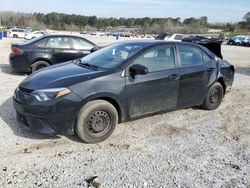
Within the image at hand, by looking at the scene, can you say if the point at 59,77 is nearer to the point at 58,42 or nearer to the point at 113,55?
the point at 113,55

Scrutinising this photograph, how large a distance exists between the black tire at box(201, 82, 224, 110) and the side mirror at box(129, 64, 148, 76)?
2045 millimetres

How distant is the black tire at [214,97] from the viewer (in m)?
5.96


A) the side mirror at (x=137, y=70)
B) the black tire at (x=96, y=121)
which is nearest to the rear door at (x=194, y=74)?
the side mirror at (x=137, y=70)

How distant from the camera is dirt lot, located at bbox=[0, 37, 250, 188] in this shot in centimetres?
339

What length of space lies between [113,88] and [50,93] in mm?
968

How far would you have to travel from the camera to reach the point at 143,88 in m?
4.70

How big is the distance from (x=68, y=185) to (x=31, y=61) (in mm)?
6561

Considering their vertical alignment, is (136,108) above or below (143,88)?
below

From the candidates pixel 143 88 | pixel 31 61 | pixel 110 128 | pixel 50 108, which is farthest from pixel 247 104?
pixel 31 61

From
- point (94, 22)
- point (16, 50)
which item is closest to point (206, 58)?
point (16, 50)

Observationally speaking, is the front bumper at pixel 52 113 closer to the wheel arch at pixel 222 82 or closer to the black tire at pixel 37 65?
the wheel arch at pixel 222 82

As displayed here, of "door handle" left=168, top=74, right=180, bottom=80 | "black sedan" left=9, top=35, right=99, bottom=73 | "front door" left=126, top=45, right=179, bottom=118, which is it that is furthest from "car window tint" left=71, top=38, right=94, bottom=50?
"door handle" left=168, top=74, right=180, bottom=80

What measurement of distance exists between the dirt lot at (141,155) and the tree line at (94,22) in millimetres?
104047

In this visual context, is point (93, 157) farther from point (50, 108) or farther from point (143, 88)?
point (143, 88)
